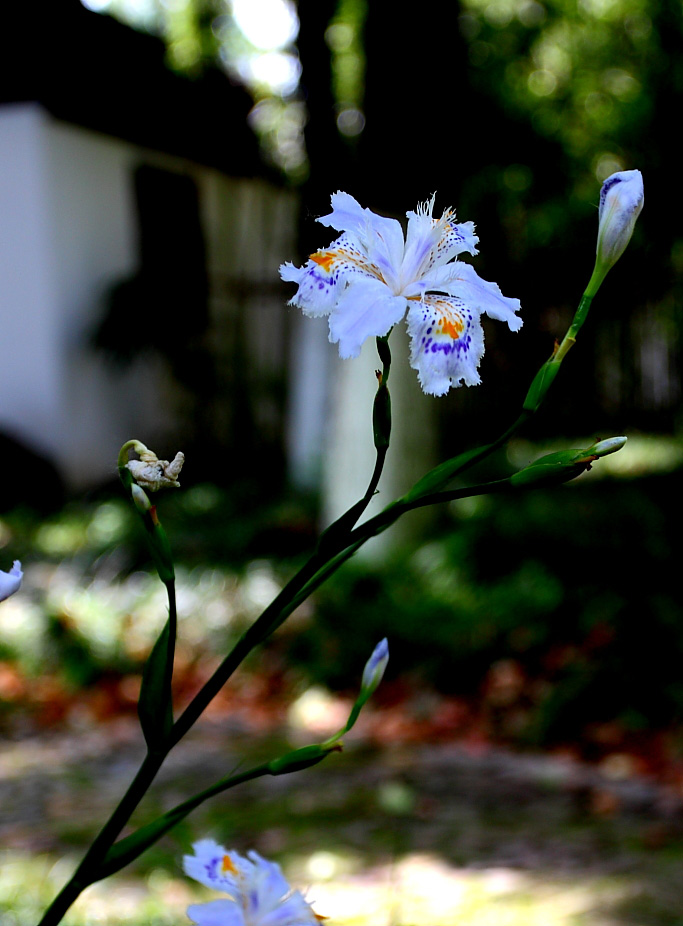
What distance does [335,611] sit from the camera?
5359 millimetres

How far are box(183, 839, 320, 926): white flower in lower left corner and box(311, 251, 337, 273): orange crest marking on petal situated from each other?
557 millimetres

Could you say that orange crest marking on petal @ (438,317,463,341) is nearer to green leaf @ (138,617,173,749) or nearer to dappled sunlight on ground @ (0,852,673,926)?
green leaf @ (138,617,173,749)

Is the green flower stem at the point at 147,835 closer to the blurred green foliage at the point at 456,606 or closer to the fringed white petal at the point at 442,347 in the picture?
the fringed white petal at the point at 442,347

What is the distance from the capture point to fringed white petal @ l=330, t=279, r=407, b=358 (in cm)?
86

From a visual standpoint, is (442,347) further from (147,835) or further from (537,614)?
(537,614)

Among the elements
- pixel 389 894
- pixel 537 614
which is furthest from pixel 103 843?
pixel 537 614

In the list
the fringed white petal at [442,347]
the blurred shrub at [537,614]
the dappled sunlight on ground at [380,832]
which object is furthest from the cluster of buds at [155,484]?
the blurred shrub at [537,614]

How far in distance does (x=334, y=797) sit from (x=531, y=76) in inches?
341

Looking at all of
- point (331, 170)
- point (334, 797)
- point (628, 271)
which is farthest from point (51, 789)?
point (628, 271)

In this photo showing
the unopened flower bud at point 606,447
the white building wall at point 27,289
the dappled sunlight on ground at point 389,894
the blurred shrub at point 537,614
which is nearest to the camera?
the unopened flower bud at point 606,447

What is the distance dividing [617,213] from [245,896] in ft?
2.34

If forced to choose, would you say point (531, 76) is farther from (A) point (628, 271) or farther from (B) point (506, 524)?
(B) point (506, 524)

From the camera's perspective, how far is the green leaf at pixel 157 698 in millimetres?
922

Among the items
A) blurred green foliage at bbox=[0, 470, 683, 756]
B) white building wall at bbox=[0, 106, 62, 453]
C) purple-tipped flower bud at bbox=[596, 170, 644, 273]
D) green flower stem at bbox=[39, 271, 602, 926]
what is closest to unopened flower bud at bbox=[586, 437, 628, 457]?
green flower stem at bbox=[39, 271, 602, 926]
